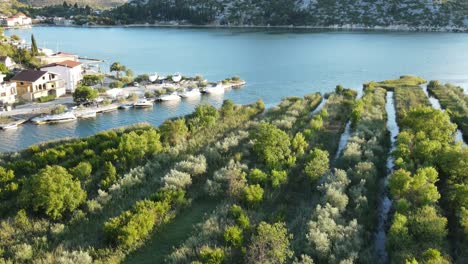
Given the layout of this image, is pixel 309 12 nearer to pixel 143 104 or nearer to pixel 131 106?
pixel 143 104

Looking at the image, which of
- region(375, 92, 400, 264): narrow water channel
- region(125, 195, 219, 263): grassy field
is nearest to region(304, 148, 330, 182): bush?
region(375, 92, 400, 264): narrow water channel

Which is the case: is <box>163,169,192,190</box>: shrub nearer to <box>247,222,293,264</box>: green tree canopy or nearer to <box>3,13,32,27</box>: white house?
<box>247,222,293,264</box>: green tree canopy

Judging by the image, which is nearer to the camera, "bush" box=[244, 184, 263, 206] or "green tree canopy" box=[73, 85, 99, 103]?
"bush" box=[244, 184, 263, 206]

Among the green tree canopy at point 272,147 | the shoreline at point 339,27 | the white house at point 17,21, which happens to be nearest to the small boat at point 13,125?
the green tree canopy at point 272,147

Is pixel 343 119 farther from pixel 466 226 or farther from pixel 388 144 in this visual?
pixel 466 226

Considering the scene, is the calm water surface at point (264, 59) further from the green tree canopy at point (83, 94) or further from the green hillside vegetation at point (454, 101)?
the green hillside vegetation at point (454, 101)

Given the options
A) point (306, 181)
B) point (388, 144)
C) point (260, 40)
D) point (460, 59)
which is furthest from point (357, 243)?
point (260, 40)
